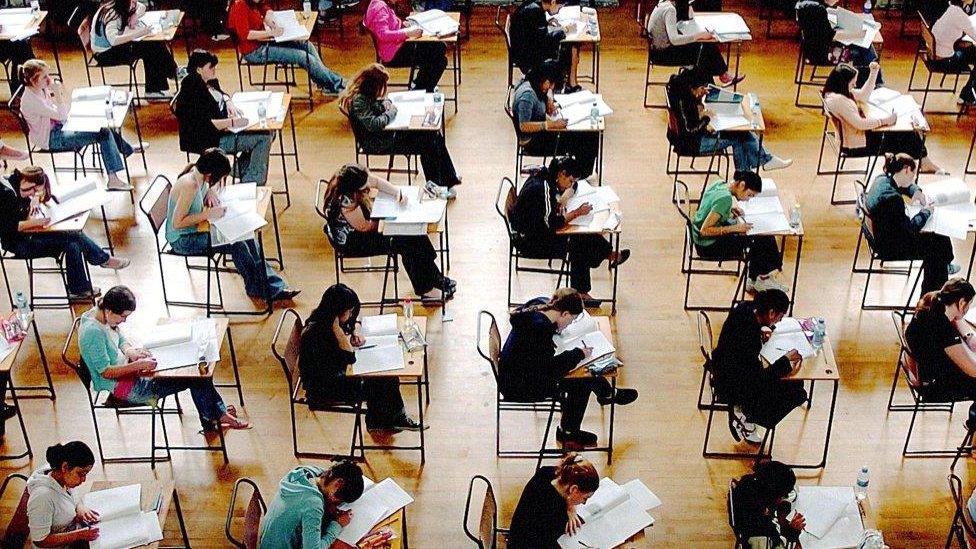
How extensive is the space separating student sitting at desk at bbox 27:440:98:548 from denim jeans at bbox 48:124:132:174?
4335 millimetres

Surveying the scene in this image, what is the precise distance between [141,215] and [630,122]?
15.5 ft

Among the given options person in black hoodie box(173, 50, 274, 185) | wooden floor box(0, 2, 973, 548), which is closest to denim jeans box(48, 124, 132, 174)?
wooden floor box(0, 2, 973, 548)

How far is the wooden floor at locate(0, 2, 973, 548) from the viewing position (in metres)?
7.07

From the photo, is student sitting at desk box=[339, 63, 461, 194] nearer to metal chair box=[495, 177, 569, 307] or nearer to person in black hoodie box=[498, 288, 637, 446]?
metal chair box=[495, 177, 569, 307]

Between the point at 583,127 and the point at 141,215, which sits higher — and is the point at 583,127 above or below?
above

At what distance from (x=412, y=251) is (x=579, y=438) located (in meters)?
1.97

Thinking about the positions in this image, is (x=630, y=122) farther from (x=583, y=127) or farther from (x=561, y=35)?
(x=583, y=127)

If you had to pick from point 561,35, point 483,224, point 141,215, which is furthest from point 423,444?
point 561,35

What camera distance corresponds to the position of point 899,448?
7.39m

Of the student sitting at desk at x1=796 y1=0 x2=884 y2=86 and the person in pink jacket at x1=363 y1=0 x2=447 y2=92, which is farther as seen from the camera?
the student sitting at desk at x1=796 y1=0 x2=884 y2=86

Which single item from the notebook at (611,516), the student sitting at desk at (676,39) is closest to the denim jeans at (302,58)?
the student sitting at desk at (676,39)

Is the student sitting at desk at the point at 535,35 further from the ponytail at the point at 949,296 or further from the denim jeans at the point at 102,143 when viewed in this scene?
the ponytail at the point at 949,296

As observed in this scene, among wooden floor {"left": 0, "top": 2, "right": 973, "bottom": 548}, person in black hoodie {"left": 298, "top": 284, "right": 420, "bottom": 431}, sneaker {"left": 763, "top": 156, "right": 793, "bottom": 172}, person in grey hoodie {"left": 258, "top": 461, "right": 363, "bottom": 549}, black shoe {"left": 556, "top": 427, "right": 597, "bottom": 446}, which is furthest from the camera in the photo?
sneaker {"left": 763, "top": 156, "right": 793, "bottom": 172}

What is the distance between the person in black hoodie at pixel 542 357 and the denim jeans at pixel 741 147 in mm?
2937
